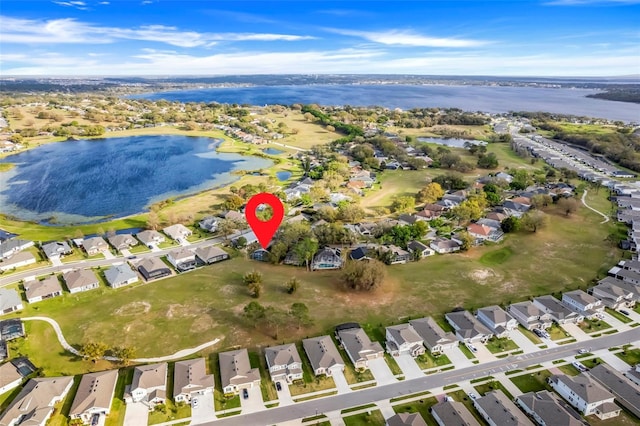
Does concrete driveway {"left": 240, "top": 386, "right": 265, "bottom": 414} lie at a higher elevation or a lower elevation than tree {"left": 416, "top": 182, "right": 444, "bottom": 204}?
lower

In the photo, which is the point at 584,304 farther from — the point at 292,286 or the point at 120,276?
the point at 120,276

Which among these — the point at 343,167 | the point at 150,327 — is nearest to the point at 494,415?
the point at 150,327

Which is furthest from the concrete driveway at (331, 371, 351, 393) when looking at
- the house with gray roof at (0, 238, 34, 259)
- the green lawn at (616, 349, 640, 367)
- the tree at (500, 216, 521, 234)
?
the house with gray roof at (0, 238, 34, 259)

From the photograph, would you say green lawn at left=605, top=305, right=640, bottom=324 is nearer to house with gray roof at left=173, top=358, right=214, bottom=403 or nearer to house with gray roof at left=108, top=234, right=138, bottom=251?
house with gray roof at left=173, top=358, right=214, bottom=403

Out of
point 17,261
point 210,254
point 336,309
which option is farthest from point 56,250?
point 336,309

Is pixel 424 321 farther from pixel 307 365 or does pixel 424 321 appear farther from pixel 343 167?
pixel 343 167

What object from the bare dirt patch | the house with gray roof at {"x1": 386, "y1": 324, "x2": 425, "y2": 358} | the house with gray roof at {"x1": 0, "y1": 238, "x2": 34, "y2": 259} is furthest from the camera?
the house with gray roof at {"x1": 0, "y1": 238, "x2": 34, "y2": 259}
